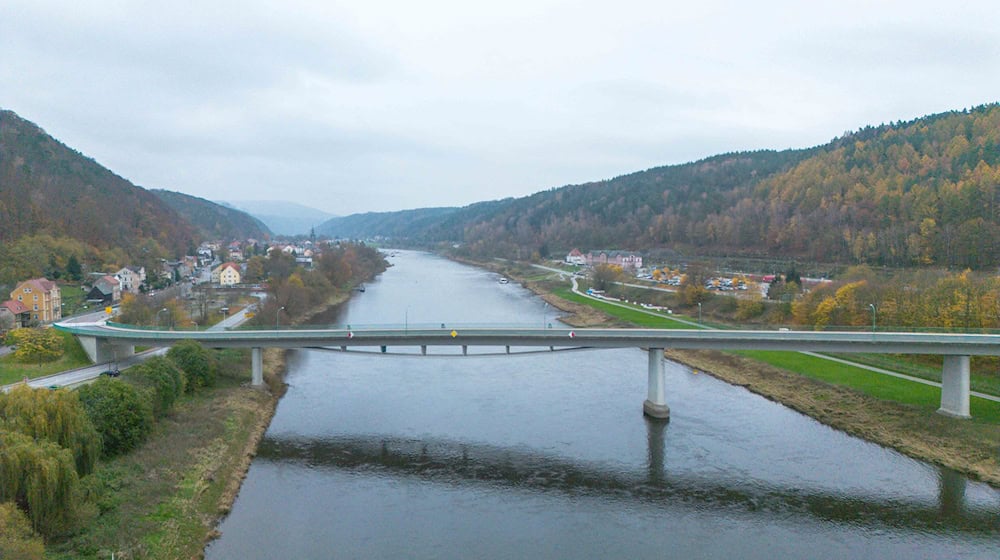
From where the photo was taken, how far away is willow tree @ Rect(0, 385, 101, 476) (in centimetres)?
1767

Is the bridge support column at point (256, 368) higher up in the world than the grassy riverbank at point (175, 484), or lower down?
higher up

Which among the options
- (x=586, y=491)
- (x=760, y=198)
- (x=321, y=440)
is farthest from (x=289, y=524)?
(x=760, y=198)

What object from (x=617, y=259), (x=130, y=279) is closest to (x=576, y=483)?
(x=130, y=279)

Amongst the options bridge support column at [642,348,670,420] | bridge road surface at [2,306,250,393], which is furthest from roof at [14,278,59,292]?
bridge support column at [642,348,670,420]

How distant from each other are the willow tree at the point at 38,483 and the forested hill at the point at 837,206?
6207 cm

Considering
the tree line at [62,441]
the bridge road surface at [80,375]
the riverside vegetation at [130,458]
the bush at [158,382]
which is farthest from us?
the bridge road surface at [80,375]

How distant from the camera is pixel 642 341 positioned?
1150 inches

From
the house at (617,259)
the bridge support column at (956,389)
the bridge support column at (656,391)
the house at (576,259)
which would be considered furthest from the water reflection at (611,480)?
the house at (576,259)

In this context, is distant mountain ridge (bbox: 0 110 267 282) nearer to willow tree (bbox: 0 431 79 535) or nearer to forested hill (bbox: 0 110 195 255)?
forested hill (bbox: 0 110 195 255)

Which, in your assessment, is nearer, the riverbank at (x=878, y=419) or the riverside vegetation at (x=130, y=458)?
the riverside vegetation at (x=130, y=458)

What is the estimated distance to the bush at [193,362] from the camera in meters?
29.5

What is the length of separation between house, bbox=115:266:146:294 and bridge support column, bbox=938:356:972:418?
6193cm

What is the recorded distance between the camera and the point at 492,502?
20953 mm

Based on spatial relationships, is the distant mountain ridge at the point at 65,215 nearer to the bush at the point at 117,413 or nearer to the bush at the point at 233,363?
the bush at the point at 233,363
